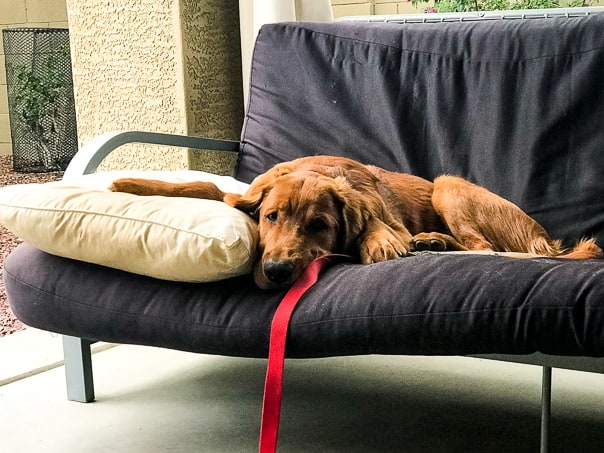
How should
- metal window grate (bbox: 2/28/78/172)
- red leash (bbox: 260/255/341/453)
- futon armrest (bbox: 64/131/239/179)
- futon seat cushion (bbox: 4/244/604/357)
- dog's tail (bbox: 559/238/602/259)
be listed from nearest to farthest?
1. futon seat cushion (bbox: 4/244/604/357)
2. red leash (bbox: 260/255/341/453)
3. dog's tail (bbox: 559/238/602/259)
4. futon armrest (bbox: 64/131/239/179)
5. metal window grate (bbox: 2/28/78/172)

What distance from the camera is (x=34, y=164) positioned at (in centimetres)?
547

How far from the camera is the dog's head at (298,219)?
1942 millimetres

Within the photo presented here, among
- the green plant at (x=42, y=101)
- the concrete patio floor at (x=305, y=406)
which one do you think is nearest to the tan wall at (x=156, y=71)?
the concrete patio floor at (x=305, y=406)

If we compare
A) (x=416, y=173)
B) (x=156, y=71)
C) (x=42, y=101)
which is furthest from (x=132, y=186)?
(x=42, y=101)

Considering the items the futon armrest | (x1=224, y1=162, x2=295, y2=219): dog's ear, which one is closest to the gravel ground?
the futon armrest

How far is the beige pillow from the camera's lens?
1937mm

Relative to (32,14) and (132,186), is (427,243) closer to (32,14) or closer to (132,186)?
(132,186)

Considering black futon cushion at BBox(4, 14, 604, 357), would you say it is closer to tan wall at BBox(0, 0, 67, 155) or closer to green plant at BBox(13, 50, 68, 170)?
green plant at BBox(13, 50, 68, 170)

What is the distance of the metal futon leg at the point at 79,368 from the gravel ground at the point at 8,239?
0.42 meters

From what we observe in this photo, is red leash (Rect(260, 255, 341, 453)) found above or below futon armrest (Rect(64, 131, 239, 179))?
below

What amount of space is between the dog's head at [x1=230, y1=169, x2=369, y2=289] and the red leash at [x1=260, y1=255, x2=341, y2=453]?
1.1 inches

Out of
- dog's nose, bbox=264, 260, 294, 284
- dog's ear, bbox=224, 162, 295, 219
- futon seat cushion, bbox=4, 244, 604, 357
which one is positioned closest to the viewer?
futon seat cushion, bbox=4, 244, 604, 357

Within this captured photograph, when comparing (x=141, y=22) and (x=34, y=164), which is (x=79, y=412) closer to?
(x=141, y=22)

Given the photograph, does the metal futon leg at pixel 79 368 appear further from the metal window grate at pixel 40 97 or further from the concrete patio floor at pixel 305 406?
the metal window grate at pixel 40 97
